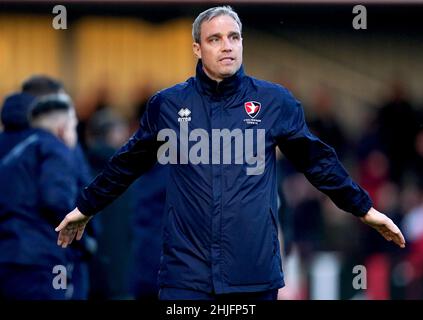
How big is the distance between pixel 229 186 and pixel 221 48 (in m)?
0.68

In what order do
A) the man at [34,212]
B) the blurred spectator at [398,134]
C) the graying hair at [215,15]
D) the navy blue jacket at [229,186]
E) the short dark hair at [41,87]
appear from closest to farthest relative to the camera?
the navy blue jacket at [229,186], the graying hair at [215,15], the man at [34,212], the short dark hair at [41,87], the blurred spectator at [398,134]

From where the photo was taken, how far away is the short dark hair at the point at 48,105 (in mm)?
9141

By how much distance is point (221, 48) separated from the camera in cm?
685

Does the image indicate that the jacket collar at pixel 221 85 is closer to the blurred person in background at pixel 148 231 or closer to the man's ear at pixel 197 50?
the man's ear at pixel 197 50

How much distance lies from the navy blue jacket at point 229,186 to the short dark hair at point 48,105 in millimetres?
2245

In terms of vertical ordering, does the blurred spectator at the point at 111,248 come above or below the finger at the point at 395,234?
below

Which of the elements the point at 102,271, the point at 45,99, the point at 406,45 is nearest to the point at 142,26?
the point at 406,45

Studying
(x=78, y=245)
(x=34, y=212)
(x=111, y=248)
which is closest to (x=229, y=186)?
(x=34, y=212)

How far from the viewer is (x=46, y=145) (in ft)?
28.8

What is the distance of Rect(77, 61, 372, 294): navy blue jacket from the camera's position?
668 cm

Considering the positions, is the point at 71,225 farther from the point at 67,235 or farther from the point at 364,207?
the point at 364,207

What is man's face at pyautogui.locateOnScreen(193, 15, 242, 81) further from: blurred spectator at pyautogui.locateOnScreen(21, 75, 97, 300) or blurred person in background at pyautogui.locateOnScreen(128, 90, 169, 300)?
blurred person in background at pyautogui.locateOnScreen(128, 90, 169, 300)

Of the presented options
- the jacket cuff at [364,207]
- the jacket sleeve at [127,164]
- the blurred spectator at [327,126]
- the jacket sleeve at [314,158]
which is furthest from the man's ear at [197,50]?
the blurred spectator at [327,126]

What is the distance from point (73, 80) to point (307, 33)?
2902mm
